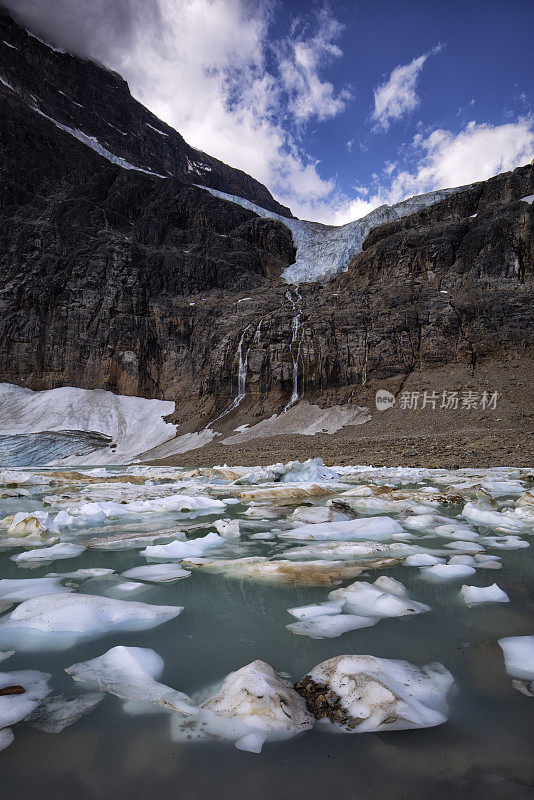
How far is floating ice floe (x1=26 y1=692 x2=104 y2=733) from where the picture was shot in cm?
132

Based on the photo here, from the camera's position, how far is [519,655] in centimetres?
177

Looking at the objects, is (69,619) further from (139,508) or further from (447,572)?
(139,508)

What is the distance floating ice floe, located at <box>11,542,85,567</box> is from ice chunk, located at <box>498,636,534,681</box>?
3.44 metres

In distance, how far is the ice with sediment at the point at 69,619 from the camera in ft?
6.44

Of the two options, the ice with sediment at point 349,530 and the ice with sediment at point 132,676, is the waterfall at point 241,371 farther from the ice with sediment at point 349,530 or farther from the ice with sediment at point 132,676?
the ice with sediment at point 132,676

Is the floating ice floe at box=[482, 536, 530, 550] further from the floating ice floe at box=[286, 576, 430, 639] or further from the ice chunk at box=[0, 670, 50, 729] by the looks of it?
the ice chunk at box=[0, 670, 50, 729]

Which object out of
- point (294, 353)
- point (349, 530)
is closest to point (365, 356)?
point (294, 353)

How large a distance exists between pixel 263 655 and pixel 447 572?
5.87 feet

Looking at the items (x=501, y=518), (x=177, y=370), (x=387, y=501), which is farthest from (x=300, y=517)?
(x=177, y=370)

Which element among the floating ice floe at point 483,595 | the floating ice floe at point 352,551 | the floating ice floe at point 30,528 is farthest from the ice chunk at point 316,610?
the floating ice floe at point 30,528

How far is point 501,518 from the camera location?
16.0ft

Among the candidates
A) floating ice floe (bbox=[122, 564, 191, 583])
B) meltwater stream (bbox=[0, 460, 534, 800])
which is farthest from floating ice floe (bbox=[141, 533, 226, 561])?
floating ice floe (bbox=[122, 564, 191, 583])

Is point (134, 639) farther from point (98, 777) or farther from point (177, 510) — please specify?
point (177, 510)

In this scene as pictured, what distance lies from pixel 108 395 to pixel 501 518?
38815 mm
